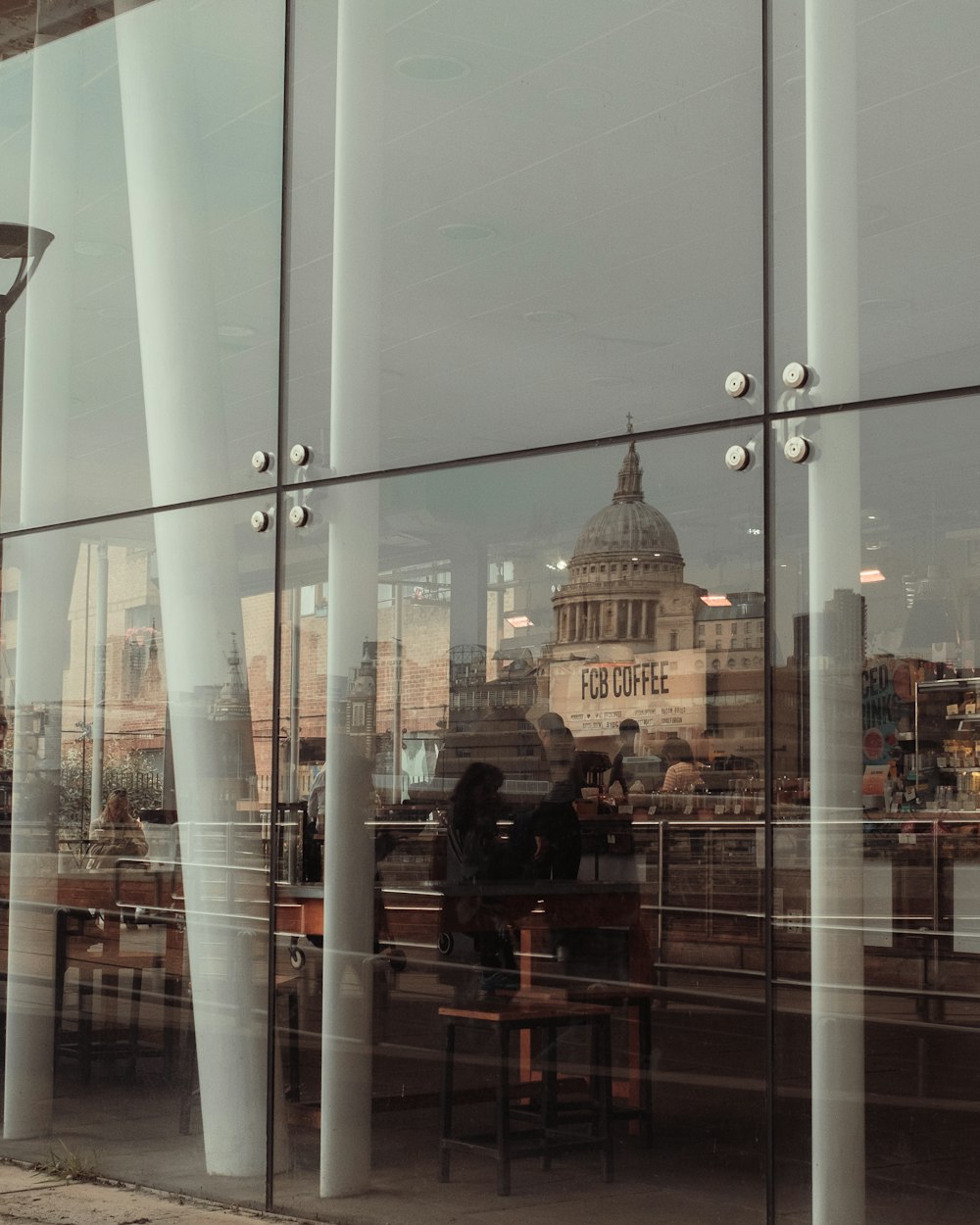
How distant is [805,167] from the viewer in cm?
512

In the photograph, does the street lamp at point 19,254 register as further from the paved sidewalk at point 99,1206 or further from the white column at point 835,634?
the white column at point 835,634

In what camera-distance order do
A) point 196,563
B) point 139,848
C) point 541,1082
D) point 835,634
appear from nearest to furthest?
point 835,634 < point 541,1082 < point 196,563 < point 139,848

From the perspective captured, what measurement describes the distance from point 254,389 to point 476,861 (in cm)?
218

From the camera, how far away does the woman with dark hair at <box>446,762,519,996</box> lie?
574 cm

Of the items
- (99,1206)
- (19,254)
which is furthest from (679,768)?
(19,254)

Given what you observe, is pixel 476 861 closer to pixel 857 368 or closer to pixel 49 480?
pixel 857 368

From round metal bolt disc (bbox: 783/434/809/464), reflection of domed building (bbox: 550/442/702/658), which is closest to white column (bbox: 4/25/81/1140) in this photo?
reflection of domed building (bbox: 550/442/702/658)

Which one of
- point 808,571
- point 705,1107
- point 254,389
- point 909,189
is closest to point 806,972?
point 705,1107

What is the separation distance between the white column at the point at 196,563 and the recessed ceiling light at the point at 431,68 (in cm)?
117

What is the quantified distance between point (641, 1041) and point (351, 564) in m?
2.11

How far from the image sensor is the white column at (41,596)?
7500 mm

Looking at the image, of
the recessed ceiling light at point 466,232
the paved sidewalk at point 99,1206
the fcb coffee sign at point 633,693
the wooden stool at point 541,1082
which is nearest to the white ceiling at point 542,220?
the recessed ceiling light at point 466,232

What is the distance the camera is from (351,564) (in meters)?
6.31

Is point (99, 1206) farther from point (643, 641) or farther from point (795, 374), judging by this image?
point (795, 374)
